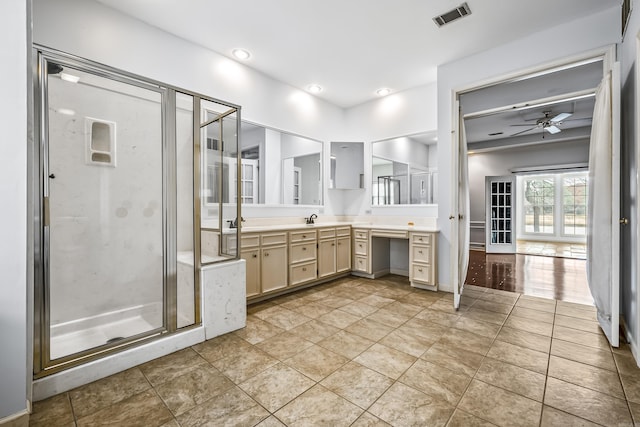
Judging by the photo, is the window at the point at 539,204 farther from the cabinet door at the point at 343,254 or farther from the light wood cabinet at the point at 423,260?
the cabinet door at the point at 343,254

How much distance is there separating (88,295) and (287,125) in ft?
10.4

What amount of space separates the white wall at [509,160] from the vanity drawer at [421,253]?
502 centimetres

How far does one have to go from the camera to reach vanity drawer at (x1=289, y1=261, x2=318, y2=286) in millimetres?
3787

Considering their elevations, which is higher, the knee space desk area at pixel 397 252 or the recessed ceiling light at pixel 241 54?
the recessed ceiling light at pixel 241 54

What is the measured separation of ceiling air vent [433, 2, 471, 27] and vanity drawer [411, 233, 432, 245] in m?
2.46

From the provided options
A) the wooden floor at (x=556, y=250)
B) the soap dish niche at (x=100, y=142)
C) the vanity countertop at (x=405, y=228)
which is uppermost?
the soap dish niche at (x=100, y=142)

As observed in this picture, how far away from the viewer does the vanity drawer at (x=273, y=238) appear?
3.47 meters

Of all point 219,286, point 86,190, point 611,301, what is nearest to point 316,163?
point 219,286

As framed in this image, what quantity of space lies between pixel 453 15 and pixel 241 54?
2.38 metres

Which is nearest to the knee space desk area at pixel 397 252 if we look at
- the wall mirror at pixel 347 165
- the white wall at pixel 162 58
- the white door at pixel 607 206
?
the wall mirror at pixel 347 165

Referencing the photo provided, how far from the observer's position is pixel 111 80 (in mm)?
2193

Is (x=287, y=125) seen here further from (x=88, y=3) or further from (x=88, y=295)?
(x=88, y=295)

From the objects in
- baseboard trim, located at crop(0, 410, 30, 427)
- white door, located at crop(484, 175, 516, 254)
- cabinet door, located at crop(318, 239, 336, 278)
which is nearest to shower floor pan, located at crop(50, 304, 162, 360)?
baseboard trim, located at crop(0, 410, 30, 427)

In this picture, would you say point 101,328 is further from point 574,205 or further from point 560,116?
point 574,205
